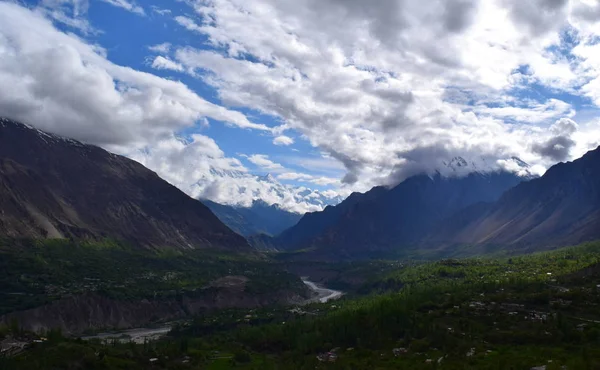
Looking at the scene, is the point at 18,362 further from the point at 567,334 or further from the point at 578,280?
the point at 578,280

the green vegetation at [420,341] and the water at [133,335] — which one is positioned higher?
the green vegetation at [420,341]

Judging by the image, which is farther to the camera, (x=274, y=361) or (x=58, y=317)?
(x=58, y=317)

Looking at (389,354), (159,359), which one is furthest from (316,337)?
(159,359)

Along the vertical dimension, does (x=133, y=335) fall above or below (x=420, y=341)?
below

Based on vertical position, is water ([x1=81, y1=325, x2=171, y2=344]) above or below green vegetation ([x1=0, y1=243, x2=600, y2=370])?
below

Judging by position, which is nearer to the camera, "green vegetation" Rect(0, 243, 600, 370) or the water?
"green vegetation" Rect(0, 243, 600, 370)

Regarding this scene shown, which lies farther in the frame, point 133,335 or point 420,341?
point 133,335

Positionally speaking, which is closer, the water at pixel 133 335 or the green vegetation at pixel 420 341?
the green vegetation at pixel 420 341

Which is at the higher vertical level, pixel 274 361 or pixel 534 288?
pixel 534 288
